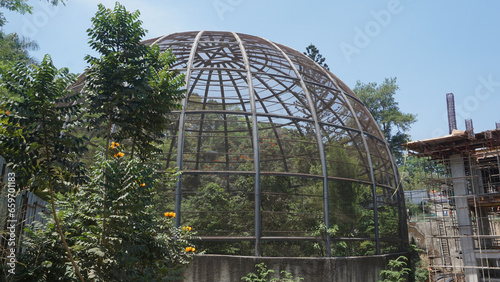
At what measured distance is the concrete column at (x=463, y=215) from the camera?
18828 millimetres

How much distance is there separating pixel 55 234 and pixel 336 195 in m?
9.94

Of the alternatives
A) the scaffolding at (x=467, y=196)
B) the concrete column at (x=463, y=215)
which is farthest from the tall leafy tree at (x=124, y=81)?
the concrete column at (x=463, y=215)

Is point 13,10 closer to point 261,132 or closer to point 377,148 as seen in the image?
point 261,132

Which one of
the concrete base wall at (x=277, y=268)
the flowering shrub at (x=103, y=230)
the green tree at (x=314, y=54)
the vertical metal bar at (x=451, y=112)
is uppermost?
the green tree at (x=314, y=54)

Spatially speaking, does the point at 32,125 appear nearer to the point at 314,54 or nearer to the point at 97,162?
the point at 97,162

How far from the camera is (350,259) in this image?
13.1 metres

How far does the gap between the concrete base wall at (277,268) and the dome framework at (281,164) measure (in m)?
0.57

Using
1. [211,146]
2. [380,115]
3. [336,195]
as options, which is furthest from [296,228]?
[380,115]

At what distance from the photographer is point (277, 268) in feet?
39.6

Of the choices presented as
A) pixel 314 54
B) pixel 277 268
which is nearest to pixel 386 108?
pixel 314 54

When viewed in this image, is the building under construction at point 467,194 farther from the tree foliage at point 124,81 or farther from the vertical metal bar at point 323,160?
the tree foliage at point 124,81

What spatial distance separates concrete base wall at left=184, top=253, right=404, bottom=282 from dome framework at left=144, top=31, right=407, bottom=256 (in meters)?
0.57

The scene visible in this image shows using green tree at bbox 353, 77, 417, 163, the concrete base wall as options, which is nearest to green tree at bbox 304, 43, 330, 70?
green tree at bbox 353, 77, 417, 163

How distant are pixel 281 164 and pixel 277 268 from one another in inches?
172
